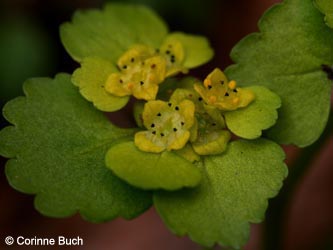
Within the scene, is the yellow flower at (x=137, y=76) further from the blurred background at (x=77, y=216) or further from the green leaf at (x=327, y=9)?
the blurred background at (x=77, y=216)

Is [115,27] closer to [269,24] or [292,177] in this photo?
[269,24]

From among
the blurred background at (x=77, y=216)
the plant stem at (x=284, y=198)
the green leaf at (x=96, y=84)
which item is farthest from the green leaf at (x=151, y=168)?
the blurred background at (x=77, y=216)

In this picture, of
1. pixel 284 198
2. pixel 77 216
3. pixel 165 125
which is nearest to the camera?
pixel 165 125

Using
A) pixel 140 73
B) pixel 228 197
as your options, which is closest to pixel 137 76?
pixel 140 73

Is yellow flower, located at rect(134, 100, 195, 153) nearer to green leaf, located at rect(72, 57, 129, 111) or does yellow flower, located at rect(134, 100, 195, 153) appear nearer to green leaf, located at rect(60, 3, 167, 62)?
green leaf, located at rect(72, 57, 129, 111)

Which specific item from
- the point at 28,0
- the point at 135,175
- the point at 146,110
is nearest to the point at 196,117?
the point at 146,110

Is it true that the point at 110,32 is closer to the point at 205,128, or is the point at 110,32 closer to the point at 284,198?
the point at 205,128

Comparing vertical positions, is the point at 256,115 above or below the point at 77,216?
above
